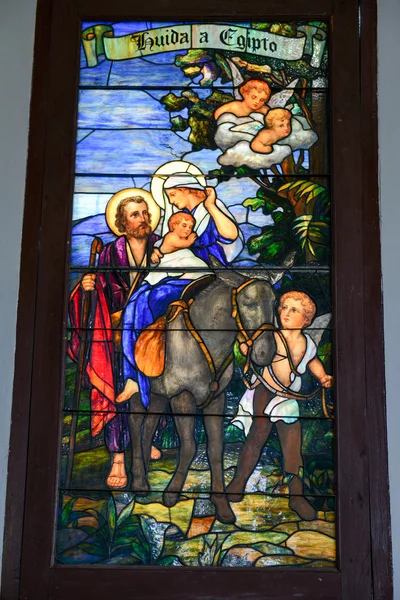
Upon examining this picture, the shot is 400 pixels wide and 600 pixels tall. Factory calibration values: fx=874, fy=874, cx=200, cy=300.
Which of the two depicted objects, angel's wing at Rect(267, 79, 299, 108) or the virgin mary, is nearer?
the virgin mary

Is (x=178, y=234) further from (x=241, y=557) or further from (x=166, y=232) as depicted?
(x=241, y=557)

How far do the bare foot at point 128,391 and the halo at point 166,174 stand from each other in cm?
60

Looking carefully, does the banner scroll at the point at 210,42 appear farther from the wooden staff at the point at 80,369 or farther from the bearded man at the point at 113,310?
the wooden staff at the point at 80,369

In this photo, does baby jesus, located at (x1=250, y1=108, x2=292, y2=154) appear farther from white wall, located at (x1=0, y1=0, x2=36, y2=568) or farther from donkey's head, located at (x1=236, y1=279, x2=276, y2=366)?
white wall, located at (x1=0, y1=0, x2=36, y2=568)

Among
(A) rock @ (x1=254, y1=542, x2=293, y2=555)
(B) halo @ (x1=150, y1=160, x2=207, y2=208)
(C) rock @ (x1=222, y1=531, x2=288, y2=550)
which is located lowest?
(A) rock @ (x1=254, y1=542, x2=293, y2=555)

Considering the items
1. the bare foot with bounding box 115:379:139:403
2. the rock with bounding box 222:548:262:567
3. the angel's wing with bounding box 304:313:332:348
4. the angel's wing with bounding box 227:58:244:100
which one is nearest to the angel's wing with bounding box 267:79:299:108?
the angel's wing with bounding box 227:58:244:100

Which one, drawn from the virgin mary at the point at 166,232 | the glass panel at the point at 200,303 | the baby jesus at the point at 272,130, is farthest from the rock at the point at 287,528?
the baby jesus at the point at 272,130

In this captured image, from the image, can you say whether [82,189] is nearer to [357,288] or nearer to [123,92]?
[123,92]

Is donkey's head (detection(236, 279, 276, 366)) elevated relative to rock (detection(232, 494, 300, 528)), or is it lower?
elevated

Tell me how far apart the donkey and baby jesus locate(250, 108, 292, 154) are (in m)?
0.45

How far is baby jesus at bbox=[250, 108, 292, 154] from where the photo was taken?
9.72 feet

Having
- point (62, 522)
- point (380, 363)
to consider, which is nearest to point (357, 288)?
point (380, 363)

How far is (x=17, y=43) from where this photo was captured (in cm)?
303

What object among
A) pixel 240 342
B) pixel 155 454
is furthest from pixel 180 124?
pixel 155 454
